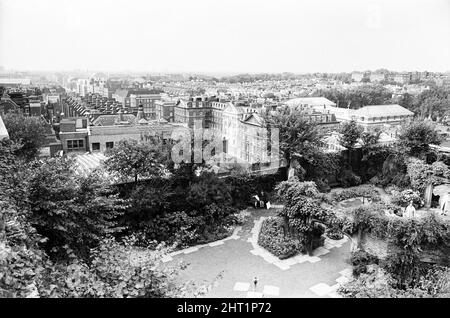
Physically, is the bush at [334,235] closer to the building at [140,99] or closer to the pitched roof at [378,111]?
the pitched roof at [378,111]

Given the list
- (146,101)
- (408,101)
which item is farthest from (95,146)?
(408,101)

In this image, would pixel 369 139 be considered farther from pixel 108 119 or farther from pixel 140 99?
pixel 140 99

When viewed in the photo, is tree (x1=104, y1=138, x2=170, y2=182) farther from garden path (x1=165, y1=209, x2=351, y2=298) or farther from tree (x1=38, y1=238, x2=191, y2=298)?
tree (x1=38, y1=238, x2=191, y2=298)

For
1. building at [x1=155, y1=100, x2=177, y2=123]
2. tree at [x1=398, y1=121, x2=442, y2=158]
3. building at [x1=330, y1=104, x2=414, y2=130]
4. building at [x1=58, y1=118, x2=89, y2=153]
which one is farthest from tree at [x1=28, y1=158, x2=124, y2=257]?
building at [x1=155, y1=100, x2=177, y2=123]

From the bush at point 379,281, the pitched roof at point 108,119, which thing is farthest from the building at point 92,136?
the bush at point 379,281

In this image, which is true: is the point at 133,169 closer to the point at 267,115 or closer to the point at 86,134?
the point at 267,115
